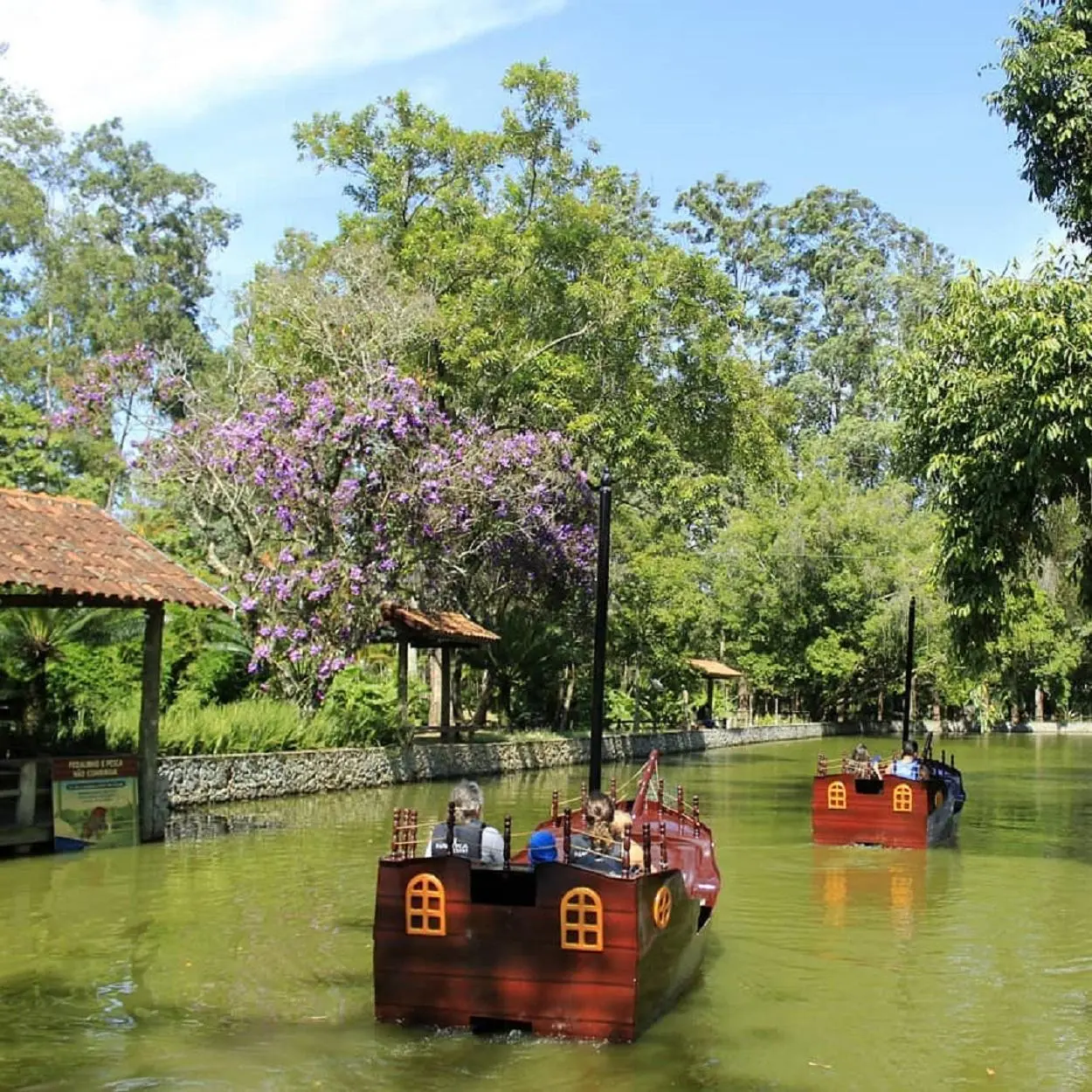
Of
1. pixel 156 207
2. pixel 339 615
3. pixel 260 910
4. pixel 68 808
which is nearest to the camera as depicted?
pixel 260 910

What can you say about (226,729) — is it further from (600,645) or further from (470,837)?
(470,837)

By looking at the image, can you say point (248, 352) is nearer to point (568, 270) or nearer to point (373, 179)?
point (373, 179)

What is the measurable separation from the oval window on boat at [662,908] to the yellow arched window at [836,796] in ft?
34.6

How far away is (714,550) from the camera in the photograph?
58719 millimetres

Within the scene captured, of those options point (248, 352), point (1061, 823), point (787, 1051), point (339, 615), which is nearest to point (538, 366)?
point (248, 352)

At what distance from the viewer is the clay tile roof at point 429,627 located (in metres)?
28.3

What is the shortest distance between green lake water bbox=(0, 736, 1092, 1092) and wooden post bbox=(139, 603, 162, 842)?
528 mm

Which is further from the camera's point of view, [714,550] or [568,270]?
[714,550]

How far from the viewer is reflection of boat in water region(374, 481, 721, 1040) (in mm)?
8211

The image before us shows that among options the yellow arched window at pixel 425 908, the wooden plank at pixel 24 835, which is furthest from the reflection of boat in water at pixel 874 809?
the yellow arched window at pixel 425 908

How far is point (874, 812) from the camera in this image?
1881 centimetres

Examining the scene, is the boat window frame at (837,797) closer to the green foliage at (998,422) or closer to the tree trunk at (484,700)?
the green foliage at (998,422)

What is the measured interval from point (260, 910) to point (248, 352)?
22.3 meters

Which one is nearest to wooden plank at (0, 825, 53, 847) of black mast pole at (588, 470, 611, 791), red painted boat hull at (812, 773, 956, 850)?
black mast pole at (588, 470, 611, 791)
